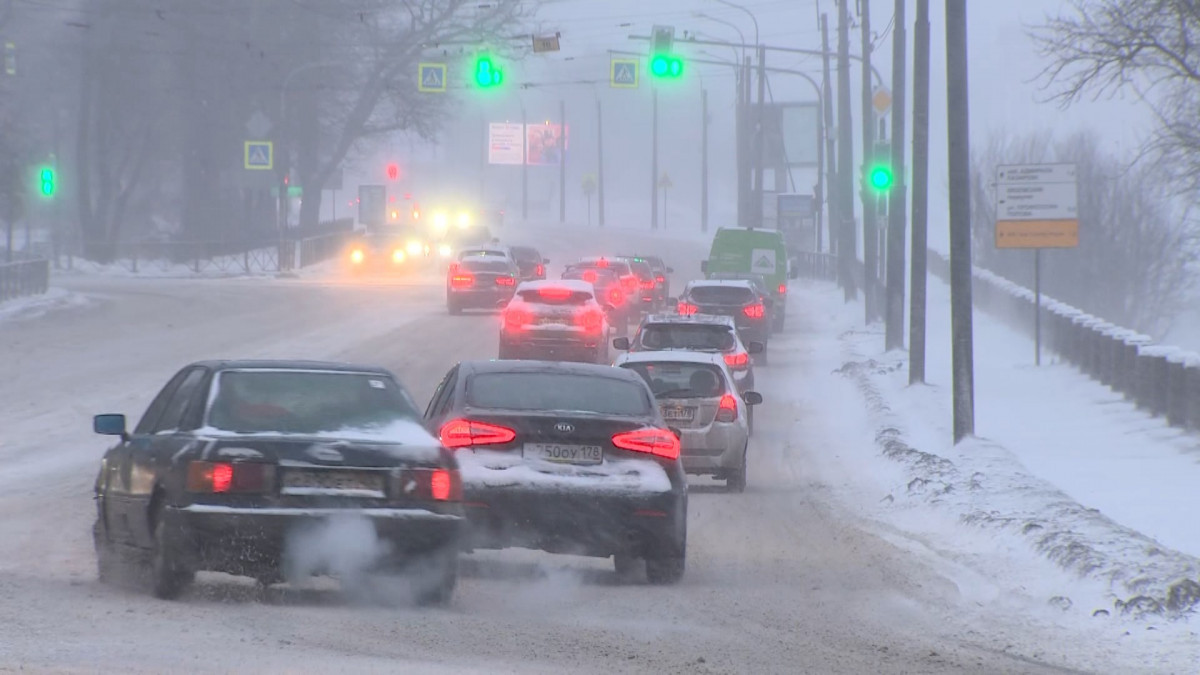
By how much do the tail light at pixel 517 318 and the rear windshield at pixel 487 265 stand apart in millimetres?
14066

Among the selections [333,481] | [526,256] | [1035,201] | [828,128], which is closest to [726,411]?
[333,481]

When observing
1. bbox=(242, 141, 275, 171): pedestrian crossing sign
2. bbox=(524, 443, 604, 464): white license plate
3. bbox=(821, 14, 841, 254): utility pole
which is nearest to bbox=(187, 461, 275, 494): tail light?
bbox=(524, 443, 604, 464): white license plate

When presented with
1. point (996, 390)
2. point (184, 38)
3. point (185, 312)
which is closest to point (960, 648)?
point (996, 390)

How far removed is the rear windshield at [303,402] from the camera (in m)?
9.66

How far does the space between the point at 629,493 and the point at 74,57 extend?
67655 millimetres

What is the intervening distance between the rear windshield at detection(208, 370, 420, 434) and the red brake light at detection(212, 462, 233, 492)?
0.32 metres

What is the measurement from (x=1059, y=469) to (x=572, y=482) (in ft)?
27.8

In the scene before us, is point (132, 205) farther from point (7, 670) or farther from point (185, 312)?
point (7, 670)

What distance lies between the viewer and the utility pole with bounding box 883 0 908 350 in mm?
31547

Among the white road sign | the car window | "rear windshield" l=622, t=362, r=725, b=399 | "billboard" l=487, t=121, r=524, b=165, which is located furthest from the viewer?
"billboard" l=487, t=121, r=524, b=165

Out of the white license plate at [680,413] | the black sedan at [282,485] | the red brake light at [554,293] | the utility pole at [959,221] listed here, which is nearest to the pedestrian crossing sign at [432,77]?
the red brake light at [554,293]

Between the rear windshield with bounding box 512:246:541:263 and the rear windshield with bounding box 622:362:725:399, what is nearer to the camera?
the rear windshield with bounding box 622:362:725:399

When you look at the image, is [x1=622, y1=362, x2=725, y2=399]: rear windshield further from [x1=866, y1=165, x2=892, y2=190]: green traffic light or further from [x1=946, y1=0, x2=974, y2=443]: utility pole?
[x1=866, y1=165, x2=892, y2=190]: green traffic light

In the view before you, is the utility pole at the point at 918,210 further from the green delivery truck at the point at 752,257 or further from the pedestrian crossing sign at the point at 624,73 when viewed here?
the green delivery truck at the point at 752,257
